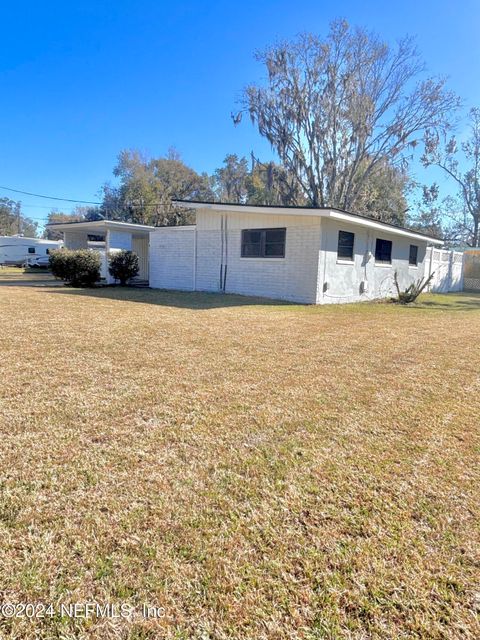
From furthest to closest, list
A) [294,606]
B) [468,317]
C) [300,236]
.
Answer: [300,236]
[468,317]
[294,606]

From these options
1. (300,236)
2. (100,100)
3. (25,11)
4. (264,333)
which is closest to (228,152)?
(100,100)

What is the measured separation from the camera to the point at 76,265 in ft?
49.3

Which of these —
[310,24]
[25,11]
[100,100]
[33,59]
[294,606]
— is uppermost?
[310,24]

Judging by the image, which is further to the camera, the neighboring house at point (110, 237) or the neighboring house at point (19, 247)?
the neighboring house at point (19, 247)

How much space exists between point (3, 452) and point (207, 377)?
2.05 meters

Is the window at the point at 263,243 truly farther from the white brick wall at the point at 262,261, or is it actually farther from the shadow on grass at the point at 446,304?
the shadow on grass at the point at 446,304

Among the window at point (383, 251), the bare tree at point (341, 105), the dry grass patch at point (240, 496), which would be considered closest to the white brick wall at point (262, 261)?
the window at point (383, 251)

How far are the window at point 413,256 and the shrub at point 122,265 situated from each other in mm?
12260

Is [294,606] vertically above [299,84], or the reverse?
[299,84]

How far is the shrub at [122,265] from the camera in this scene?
16.3 metres

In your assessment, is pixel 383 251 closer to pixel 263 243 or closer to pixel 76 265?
pixel 263 243

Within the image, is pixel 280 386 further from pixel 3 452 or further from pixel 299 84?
pixel 299 84

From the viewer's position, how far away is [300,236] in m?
11.7

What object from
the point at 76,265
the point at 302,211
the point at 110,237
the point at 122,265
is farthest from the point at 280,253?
the point at 110,237
